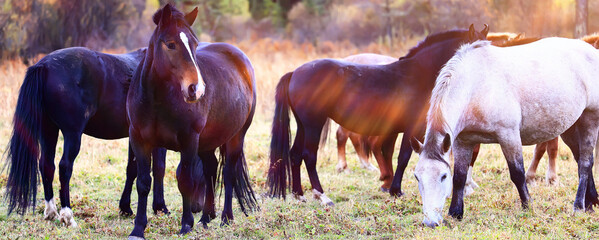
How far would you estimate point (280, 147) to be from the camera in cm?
694

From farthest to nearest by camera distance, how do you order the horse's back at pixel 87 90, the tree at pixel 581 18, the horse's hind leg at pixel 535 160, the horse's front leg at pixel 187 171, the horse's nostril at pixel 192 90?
1. the tree at pixel 581 18
2. the horse's hind leg at pixel 535 160
3. the horse's back at pixel 87 90
4. the horse's front leg at pixel 187 171
5. the horse's nostril at pixel 192 90

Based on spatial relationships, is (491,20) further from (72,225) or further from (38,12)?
(72,225)

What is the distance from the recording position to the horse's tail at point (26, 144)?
211 inches

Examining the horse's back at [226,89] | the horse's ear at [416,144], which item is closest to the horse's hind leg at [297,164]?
the horse's back at [226,89]

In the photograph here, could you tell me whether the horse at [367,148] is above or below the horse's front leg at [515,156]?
below

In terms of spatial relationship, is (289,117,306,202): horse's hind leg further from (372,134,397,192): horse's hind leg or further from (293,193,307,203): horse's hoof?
(372,134,397,192): horse's hind leg

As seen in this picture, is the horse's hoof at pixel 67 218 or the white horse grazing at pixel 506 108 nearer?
the white horse grazing at pixel 506 108

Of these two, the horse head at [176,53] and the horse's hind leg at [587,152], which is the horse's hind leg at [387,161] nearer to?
the horse's hind leg at [587,152]

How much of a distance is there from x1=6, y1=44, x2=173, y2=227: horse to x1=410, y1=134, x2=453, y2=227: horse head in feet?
7.72

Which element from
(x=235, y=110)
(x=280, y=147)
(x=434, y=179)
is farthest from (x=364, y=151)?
(x=434, y=179)

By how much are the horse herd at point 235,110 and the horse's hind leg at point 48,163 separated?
0.01 m

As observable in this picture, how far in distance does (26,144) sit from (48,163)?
30cm

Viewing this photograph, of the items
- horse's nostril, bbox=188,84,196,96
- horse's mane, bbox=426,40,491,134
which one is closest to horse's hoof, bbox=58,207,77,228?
horse's nostril, bbox=188,84,196,96

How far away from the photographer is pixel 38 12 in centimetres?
1938
